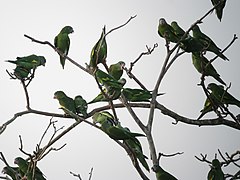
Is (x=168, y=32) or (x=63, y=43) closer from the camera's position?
(x=168, y=32)

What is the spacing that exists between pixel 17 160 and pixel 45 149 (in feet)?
0.94

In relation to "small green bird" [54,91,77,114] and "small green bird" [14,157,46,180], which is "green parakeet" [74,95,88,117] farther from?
"small green bird" [14,157,46,180]

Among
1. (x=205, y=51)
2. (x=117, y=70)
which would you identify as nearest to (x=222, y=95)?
(x=205, y=51)

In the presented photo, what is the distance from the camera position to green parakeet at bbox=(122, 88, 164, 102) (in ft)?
4.20

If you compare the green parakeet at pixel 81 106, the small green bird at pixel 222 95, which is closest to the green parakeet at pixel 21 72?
the green parakeet at pixel 81 106

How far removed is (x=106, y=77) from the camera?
1.28 m

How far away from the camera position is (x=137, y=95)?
1.29 metres

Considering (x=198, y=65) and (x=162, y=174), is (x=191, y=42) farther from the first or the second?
(x=162, y=174)

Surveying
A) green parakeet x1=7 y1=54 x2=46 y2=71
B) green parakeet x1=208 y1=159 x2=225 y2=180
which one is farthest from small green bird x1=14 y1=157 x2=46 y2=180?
green parakeet x1=208 y1=159 x2=225 y2=180

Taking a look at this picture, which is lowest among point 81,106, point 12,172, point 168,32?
point 12,172

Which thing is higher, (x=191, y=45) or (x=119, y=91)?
(x=191, y=45)

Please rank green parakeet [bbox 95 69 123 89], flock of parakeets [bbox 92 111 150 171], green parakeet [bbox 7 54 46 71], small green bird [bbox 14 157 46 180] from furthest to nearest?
green parakeet [bbox 7 54 46 71] → small green bird [bbox 14 157 46 180] → green parakeet [bbox 95 69 123 89] → flock of parakeets [bbox 92 111 150 171]

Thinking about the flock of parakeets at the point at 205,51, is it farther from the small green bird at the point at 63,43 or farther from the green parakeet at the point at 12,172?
the green parakeet at the point at 12,172

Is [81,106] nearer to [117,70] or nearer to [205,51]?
[117,70]
